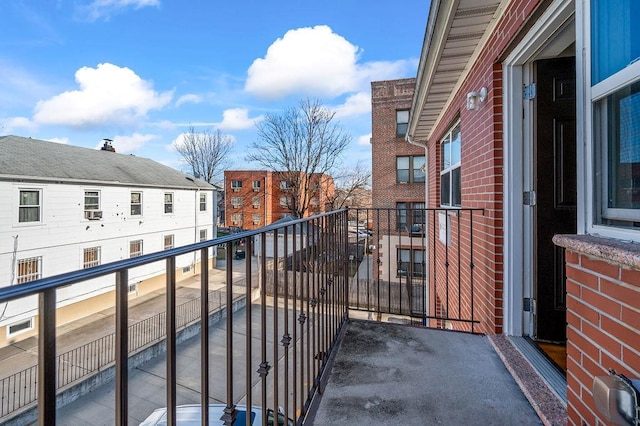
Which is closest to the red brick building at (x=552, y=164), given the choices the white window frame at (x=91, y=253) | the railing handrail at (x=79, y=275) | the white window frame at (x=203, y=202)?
the railing handrail at (x=79, y=275)

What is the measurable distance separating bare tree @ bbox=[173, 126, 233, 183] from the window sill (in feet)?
79.6

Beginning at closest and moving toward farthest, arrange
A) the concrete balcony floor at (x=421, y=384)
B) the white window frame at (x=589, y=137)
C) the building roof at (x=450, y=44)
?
the white window frame at (x=589, y=137) < the concrete balcony floor at (x=421, y=384) < the building roof at (x=450, y=44)

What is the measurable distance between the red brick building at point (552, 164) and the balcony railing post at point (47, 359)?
1.45 m

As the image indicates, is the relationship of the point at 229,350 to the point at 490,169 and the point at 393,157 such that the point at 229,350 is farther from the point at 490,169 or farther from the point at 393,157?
the point at 393,157

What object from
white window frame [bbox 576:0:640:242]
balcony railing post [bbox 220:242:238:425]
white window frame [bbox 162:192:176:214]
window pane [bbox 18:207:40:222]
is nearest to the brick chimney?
white window frame [bbox 162:192:176:214]

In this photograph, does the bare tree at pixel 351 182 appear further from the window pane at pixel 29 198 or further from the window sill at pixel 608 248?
the window sill at pixel 608 248

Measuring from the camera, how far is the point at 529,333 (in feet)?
7.83

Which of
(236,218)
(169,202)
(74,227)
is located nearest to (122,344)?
(74,227)

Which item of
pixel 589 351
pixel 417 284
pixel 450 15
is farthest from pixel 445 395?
pixel 417 284

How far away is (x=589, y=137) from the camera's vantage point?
1299 mm

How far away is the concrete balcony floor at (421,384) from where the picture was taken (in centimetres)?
172

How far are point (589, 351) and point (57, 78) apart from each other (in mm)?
22510

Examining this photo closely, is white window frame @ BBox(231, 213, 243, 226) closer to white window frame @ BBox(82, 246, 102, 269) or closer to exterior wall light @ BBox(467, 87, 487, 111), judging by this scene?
white window frame @ BBox(82, 246, 102, 269)

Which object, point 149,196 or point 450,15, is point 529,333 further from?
point 149,196
